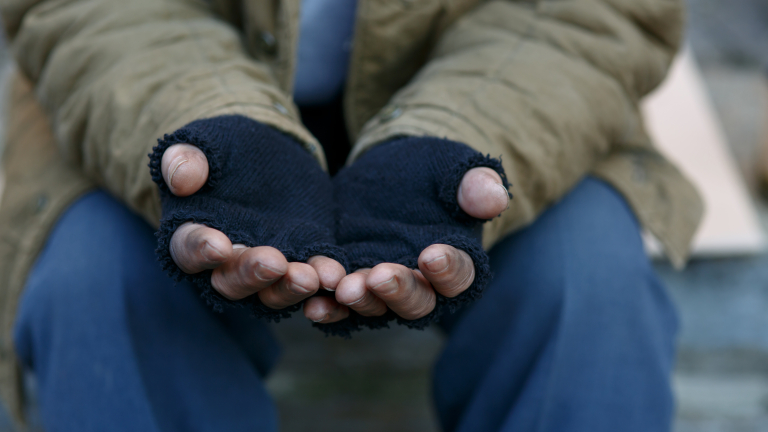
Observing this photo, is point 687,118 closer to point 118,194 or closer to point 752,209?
point 752,209

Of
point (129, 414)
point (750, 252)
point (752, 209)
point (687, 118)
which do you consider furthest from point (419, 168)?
point (687, 118)

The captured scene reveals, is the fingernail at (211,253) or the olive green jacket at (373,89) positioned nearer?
the fingernail at (211,253)

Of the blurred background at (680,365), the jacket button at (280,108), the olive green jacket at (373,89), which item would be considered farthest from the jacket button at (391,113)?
the blurred background at (680,365)

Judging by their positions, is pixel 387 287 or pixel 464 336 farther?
pixel 464 336

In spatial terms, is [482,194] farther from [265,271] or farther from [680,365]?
Answer: [680,365]

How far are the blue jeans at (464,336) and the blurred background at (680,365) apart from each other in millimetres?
401

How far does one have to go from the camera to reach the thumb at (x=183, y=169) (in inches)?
18.3

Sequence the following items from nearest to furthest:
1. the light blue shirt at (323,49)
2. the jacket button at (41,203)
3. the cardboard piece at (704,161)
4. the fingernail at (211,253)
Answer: the fingernail at (211,253), the jacket button at (41,203), the light blue shirt at (323,49), the cardboard piece at (704,161)

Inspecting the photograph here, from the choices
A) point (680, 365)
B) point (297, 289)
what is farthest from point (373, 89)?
point (680, 365)

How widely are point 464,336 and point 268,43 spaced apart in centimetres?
45

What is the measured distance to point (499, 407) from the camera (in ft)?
2.30

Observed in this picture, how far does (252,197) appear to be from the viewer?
1.77ft

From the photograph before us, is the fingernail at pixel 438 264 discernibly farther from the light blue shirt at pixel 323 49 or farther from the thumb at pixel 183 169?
the light blue shirt at pixel 323 49

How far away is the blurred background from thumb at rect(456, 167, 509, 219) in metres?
0.63
